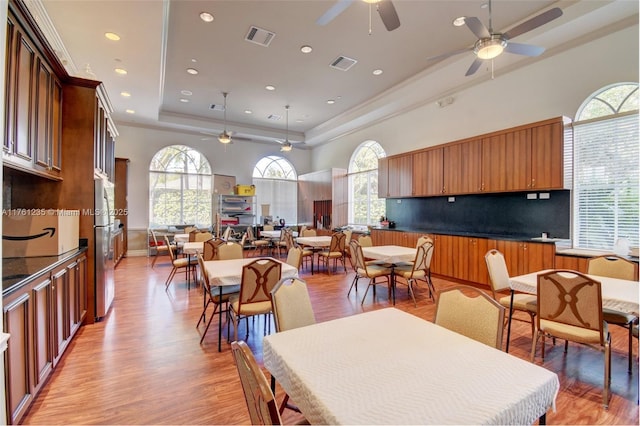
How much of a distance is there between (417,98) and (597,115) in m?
3.10

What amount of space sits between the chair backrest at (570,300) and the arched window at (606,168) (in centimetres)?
272

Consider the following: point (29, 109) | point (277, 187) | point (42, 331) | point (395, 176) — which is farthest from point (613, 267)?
point (277, 187)

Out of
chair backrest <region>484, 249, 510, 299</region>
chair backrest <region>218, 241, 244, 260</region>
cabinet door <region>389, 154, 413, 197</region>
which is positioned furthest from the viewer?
cabinet door <region>389, 154, 413, 197</region>

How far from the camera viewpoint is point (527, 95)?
15.5ft

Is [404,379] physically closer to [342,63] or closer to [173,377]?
[173,377]

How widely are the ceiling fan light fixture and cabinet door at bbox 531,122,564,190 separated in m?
2.06

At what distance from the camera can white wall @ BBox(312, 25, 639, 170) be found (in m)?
3.82

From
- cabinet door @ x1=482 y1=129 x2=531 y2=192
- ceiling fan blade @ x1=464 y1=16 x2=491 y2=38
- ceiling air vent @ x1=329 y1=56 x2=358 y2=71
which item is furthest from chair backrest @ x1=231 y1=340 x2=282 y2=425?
ceiling air vent @ x1=329 y1=56 x2=358 y2=71

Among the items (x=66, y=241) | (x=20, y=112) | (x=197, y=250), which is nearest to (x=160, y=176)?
(x=197, y=250)

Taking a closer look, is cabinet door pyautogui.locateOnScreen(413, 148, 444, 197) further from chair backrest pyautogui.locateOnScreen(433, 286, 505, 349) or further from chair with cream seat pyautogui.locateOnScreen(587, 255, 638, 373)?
chair backrest pyautogui.locateOnScreen(433, 286, 505, 349)

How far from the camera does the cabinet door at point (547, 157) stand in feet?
13.6

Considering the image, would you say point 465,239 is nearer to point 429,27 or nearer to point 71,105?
point 429,27

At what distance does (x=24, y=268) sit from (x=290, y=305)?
2.10 meters

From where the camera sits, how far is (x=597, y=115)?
405 cm
